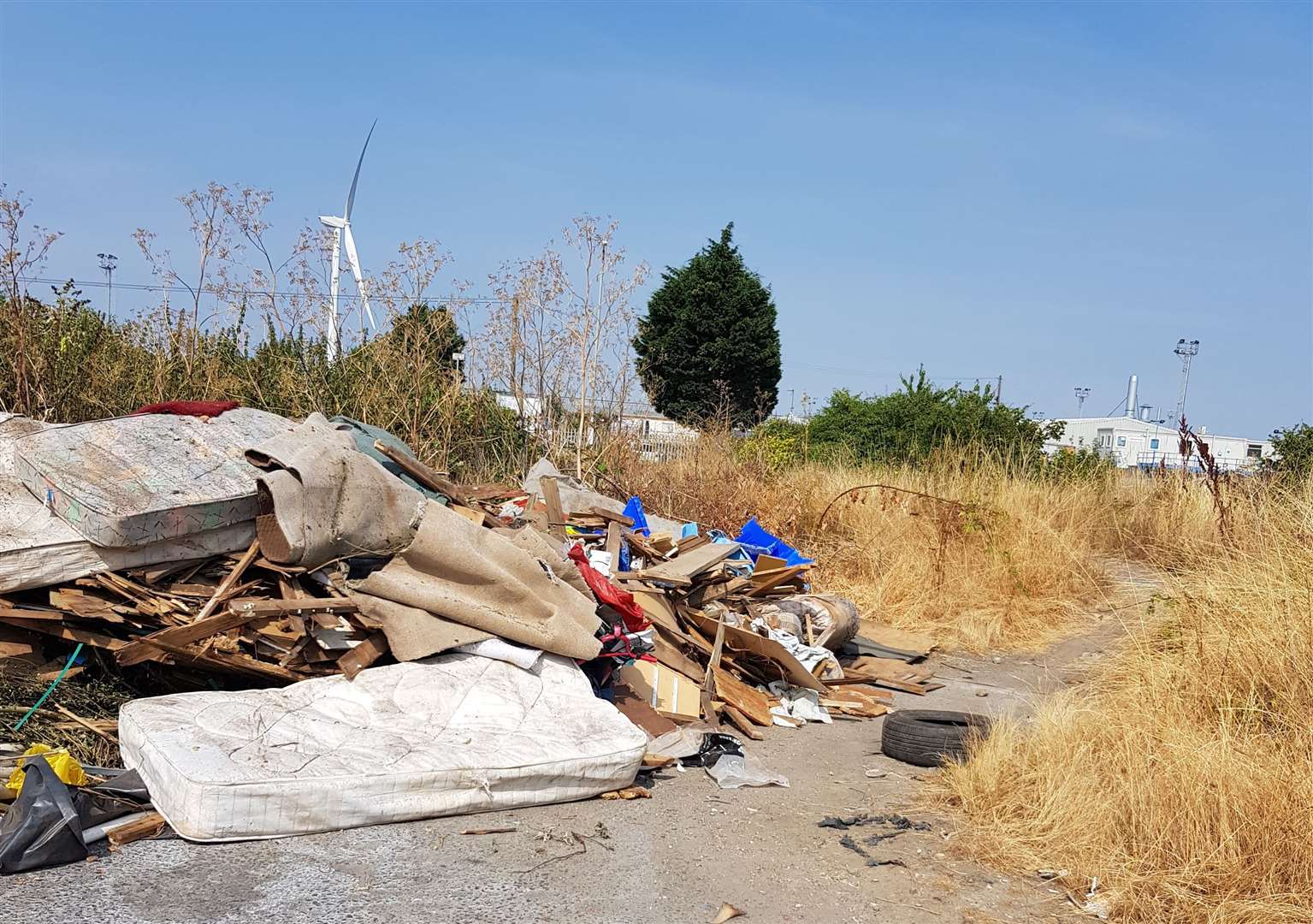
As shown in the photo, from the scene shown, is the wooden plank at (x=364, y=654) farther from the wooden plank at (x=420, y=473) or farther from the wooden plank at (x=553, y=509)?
the wooden plank at (x=553, y=509)

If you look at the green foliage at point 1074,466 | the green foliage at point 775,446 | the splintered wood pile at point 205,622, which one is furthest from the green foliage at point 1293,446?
the splintered wood pile at point 205,622

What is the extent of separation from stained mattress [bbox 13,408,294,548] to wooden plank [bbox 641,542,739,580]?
9.59 ft

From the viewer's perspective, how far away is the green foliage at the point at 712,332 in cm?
2886

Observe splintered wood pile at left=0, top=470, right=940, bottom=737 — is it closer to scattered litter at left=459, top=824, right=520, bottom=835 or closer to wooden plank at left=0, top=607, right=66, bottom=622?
wooden plank at left=0, top=607, right=66, bottom=622

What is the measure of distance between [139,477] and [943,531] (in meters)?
8.33

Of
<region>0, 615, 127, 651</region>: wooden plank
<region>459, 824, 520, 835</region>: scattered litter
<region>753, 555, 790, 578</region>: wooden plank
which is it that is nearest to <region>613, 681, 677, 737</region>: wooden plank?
<region>459, 824, 520, 835</region>: scattered litter

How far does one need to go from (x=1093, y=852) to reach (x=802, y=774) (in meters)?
1.86

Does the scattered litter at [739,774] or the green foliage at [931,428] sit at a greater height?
the green foliage at [931,428]

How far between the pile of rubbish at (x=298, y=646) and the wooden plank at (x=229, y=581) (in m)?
0.01

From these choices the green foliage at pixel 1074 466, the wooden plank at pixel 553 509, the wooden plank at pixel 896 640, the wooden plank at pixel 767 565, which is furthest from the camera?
the green foliage at pixel 1074 466

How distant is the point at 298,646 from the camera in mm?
5215

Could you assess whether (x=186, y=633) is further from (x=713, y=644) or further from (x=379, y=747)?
(x=713, y=644)

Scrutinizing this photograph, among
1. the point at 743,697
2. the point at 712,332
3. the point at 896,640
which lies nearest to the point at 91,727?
the point at 743,697

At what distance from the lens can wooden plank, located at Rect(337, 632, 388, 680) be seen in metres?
5.14
